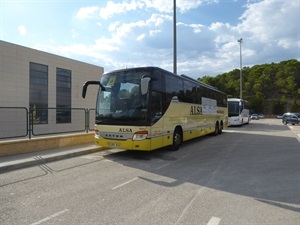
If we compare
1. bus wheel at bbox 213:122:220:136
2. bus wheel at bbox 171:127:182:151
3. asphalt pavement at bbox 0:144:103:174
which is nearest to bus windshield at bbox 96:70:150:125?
asphalt pavement at bbox 0:144:103:174

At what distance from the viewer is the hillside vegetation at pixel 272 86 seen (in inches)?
3506

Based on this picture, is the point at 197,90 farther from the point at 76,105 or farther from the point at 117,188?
the point at 76,105

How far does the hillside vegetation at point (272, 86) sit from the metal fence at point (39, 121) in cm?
7812

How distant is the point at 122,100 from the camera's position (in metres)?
10.5

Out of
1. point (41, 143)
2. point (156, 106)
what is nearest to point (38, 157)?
point (41, 143)

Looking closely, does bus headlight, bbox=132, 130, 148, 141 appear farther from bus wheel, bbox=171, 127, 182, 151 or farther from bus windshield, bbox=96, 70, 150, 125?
bus wheel, bbox=171, 127, 182, 151

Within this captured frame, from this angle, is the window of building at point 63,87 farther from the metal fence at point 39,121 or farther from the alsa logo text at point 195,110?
the alsa logo text at point 195,110

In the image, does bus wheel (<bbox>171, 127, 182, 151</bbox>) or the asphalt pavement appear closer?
the asphalt pavement

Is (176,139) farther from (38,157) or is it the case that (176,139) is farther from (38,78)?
(38,78)

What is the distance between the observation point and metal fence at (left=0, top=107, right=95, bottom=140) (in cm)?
1076

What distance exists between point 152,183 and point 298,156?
730 centimetres

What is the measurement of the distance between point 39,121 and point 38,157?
8.47 ft

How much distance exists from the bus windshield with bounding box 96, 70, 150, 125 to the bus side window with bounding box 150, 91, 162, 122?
321 mm

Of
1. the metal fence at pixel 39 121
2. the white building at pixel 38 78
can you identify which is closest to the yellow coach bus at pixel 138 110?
the metal fence at pixel 39 121
